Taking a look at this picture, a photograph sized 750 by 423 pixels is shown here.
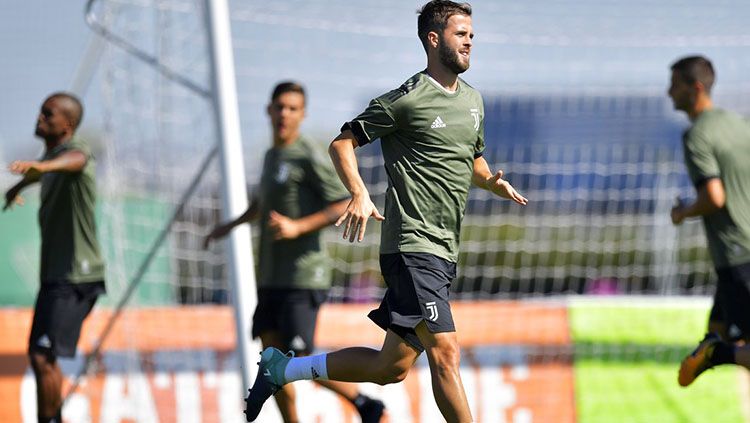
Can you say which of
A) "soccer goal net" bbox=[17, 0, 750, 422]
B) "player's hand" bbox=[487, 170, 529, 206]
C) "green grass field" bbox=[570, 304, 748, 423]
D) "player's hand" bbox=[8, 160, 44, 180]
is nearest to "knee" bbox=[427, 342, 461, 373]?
"player's hand" bbox=[487, 170, 529, 206]

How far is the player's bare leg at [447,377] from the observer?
18.7 ft

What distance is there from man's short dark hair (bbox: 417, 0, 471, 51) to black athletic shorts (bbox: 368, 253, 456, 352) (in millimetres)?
1016

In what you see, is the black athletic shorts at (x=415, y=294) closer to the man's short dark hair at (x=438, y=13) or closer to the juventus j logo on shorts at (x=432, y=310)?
the juventus j logo on shorts at (x=432, y=310)

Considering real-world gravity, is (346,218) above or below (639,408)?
above

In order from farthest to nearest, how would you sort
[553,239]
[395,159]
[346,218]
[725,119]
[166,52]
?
[553,239] < [166,52] < [725,119] < [395,159] < [346,218]

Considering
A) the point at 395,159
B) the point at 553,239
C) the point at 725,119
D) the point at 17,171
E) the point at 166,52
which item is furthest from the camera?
the point at 553,239

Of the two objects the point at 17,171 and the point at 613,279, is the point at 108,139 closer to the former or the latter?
the point at 17,171

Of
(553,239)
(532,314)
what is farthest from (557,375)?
(553,239)

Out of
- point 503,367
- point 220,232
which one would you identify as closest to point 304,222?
point 220,232

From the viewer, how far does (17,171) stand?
6906 mm

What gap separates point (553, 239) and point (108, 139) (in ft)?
15.7

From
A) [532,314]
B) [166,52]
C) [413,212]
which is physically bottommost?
[532,314]

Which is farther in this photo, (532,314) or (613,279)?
(613,279)

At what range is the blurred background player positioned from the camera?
26.2 feet
